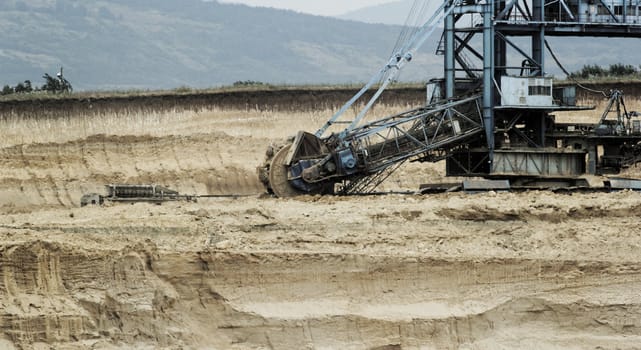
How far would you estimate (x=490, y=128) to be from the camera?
31359 millimetres

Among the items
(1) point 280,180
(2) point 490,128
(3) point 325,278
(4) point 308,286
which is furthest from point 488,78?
(4) point 308,286

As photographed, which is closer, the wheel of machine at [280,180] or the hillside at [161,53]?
the wheel of machine at [280,180]

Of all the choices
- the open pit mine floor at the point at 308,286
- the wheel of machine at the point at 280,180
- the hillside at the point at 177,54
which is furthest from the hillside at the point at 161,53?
the open pit mine floor at the point at 308,286

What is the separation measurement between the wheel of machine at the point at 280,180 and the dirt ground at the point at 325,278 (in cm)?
360

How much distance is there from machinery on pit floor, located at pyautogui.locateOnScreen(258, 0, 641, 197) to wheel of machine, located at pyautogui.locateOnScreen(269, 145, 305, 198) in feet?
0.08

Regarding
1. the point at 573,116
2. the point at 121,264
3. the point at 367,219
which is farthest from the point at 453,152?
the point at 573,116

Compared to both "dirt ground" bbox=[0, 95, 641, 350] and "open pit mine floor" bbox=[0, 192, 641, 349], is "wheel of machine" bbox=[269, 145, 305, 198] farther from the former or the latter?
"open pit mine floor" bbox=[0, 192, 641, 349]

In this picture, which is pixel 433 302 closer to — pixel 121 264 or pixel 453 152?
pixel 121 264

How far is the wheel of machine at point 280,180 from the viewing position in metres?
29.8

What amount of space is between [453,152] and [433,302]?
8.27 m

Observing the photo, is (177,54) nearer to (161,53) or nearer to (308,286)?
(161,53)

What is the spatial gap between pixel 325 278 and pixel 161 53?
161 metres

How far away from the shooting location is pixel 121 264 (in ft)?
78.7

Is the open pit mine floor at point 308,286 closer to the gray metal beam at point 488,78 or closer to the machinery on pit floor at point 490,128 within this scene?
the machinery on pit floor at point 490,128
